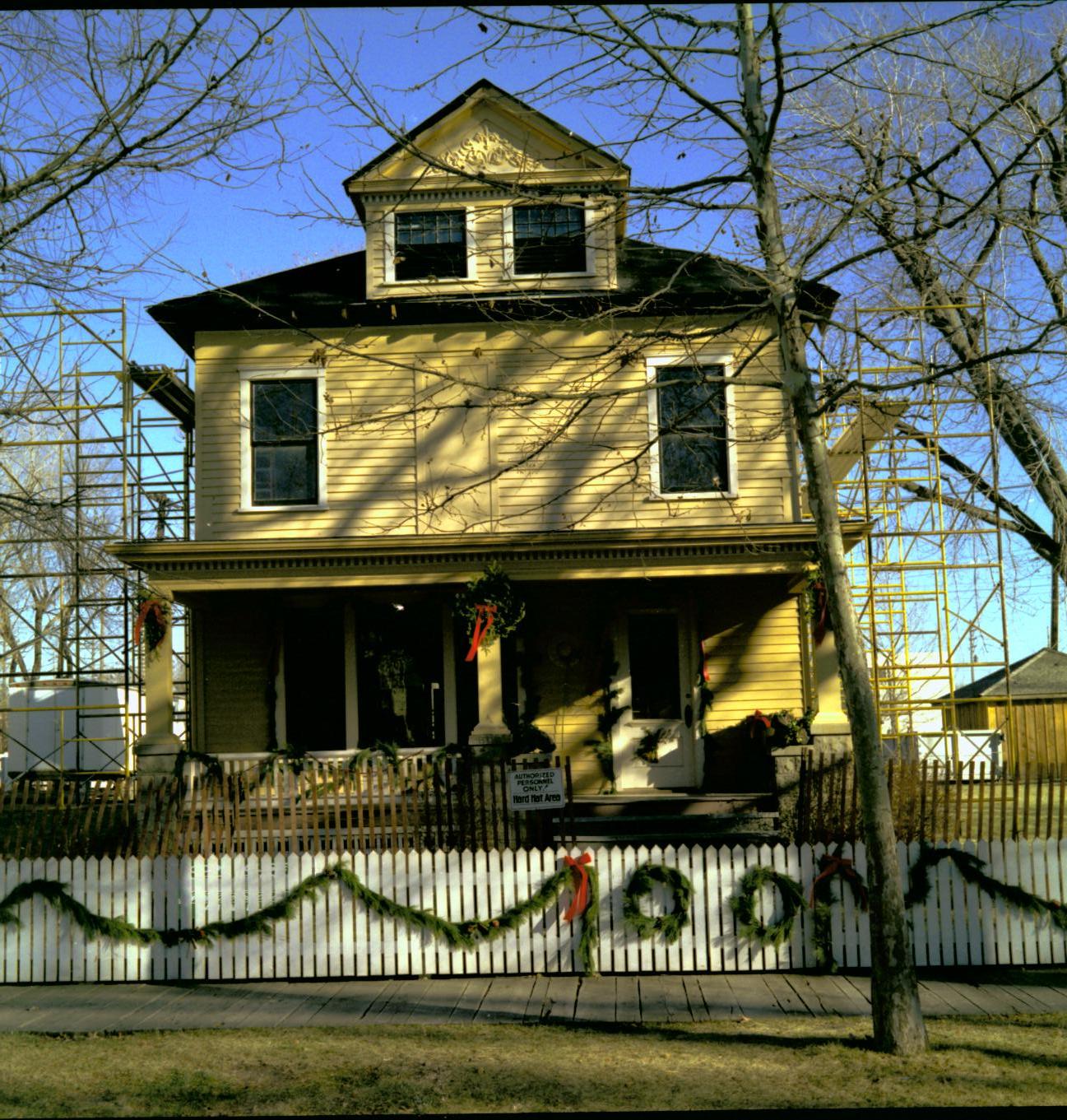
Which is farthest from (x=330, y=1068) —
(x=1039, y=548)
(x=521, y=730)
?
(x=1039, y=548)

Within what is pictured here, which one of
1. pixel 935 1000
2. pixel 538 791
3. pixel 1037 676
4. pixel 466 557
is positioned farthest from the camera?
pixel 1037 676

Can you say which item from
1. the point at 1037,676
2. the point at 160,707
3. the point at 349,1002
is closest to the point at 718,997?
the point at 349,1002

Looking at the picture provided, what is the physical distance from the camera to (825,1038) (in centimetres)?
814

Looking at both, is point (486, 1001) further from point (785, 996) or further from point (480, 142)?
point (480, 142)

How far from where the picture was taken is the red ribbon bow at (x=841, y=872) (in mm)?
10438

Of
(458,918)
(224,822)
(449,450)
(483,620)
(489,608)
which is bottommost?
(458,918)

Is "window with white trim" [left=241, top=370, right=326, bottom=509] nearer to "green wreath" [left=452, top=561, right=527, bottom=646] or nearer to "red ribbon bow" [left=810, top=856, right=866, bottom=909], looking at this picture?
"green wreath" [left=452, top=561, right=527, bottom=646]

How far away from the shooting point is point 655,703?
17.5m

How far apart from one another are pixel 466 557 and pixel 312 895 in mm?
6020

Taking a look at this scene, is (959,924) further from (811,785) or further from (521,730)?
(521,730)

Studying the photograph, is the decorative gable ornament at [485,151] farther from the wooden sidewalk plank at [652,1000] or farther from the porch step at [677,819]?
the wooden sidewalk plank at [652,1000]

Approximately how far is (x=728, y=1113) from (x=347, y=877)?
9.16 metres

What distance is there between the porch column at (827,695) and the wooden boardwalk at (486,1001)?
538 cm

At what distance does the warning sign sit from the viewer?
11234 millimetres
